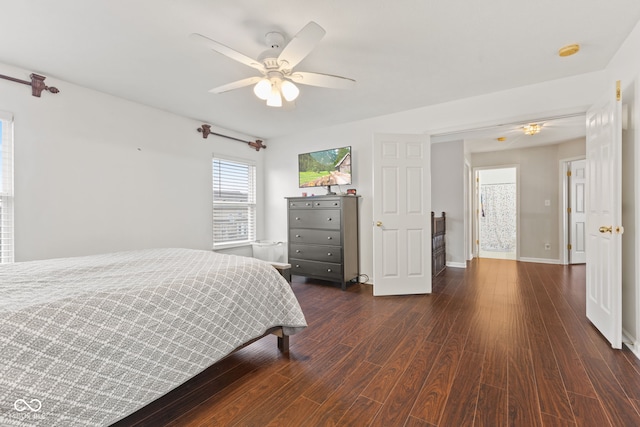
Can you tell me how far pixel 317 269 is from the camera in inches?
161

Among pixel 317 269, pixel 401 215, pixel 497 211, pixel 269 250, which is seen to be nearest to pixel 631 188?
pixel 401 215

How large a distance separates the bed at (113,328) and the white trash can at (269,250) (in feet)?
8.80

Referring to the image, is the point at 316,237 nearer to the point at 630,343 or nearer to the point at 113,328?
the point at 113,328

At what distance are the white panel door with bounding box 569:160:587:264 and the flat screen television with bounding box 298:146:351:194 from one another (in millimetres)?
4750

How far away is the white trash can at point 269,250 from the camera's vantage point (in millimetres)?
4680

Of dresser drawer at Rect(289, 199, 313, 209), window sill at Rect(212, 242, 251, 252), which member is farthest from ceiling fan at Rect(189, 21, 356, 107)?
window sill at Rect(212, 242, 251, 252)

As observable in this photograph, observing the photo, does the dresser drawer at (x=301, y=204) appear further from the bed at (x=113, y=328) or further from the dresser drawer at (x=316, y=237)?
the bed at (x=113, y=328)

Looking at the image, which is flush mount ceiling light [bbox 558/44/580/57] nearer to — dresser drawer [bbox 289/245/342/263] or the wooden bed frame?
dresser drawer [bbox 289/245/342/263]

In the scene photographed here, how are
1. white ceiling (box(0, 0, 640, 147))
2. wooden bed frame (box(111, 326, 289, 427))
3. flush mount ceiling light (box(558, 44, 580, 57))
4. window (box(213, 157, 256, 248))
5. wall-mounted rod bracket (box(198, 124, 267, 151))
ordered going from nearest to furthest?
wooden bed frame (box(111, 326, 289, 427)), white ceiling (box(0, 0, 640, 147)), flush mount ceiling light (box(558, 44, 580, 57)), wall-mounted rod bracket (box(198, 124, 267, 151)), window (box(213, 157, 256, 248))

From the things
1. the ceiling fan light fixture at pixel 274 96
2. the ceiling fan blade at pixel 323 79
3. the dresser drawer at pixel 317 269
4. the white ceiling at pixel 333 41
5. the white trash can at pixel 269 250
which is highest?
the white ceiling at pixel 333 41

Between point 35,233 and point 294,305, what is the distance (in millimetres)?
2631

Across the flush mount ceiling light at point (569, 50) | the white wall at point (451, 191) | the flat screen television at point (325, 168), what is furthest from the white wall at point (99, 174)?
the white wall at point (451, 191)

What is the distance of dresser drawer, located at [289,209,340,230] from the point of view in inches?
154

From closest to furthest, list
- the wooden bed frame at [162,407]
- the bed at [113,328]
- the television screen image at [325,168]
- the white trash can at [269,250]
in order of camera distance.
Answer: the bed at [113,328]
the wooden bed frame at [162,407]
the television screen image at [325,168]
the white trash can at [269,250]
